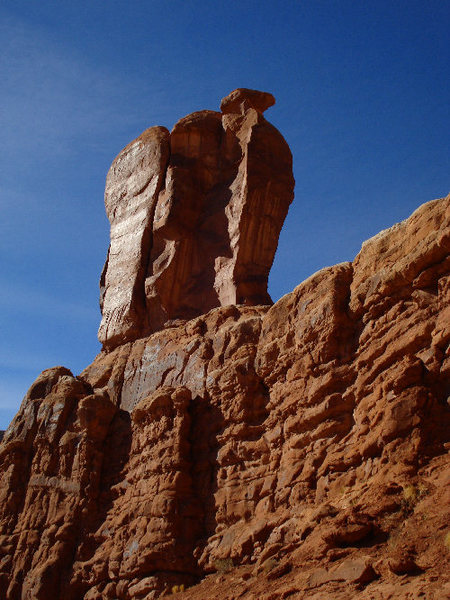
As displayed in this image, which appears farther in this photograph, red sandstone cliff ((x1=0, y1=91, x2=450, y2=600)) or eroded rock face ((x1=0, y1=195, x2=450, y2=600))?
red sandstone cliff ((x1=0, y1=91, x2=450, y2=600))

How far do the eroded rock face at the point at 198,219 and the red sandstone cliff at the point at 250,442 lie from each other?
0.39ft

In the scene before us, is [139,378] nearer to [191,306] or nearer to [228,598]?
[191,306]

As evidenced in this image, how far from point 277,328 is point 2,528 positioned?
9829mm

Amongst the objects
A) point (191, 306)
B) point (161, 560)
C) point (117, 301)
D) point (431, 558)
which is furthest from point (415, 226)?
point (117, 301)

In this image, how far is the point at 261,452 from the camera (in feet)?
58.7

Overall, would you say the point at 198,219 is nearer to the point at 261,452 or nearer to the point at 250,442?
the point at 250,442

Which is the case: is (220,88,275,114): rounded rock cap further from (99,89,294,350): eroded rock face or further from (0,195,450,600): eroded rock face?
(0,195,450,600): eroded rock face

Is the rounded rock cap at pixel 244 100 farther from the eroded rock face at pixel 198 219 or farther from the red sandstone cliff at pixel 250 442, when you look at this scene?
the red sandstone cliff at pixel 250 442

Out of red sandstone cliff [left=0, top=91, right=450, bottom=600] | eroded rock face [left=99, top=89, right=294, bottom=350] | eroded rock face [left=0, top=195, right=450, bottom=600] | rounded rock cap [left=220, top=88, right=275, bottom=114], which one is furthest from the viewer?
rounded rock cap [left=220, top=88, right=275, bottom=114]

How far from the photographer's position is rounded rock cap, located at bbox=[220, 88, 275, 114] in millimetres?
28641

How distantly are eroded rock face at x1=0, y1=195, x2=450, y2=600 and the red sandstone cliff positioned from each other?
0.04m

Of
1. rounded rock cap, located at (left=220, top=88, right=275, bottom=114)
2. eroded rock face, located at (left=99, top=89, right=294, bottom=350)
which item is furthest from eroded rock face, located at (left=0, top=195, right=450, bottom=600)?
rounded rock cap, located at (left=220, top=88, right=275, bottom=114)

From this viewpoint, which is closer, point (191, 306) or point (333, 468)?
point (333, 468)

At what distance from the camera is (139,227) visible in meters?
28.2
